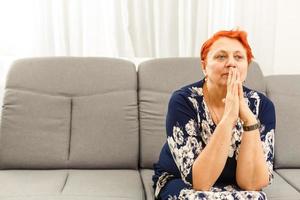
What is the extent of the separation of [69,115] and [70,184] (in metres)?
0.44

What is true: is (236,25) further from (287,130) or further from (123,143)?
(123,143)

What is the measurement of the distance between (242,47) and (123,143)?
0.84 m

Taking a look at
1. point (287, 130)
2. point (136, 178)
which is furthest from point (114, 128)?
point (287, 130)

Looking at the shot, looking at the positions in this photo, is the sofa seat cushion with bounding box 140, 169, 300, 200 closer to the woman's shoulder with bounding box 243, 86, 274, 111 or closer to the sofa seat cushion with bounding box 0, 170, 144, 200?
the sofa seat cushion with bounding box 0, 170, 144, 200

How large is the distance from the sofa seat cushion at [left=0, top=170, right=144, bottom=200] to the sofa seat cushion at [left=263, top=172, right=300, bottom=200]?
580 mm

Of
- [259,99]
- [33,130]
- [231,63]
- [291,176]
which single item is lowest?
[291,176]

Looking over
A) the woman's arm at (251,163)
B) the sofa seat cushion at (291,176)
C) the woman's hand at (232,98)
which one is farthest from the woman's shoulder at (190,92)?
the sofa seat cushion at (291,176)

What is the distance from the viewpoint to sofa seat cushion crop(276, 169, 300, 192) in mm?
1976

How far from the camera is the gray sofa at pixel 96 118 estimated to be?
6.96 feet

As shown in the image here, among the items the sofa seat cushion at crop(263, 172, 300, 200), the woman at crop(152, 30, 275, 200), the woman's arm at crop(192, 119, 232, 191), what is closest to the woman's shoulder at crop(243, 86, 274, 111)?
the woman at crop(152, 30, 275, 200)

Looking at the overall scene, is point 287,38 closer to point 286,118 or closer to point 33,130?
point 286,118

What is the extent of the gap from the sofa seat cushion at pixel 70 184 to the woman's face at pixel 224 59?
0.63m

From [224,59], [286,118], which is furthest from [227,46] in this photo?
[286,118]

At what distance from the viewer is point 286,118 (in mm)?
2275
